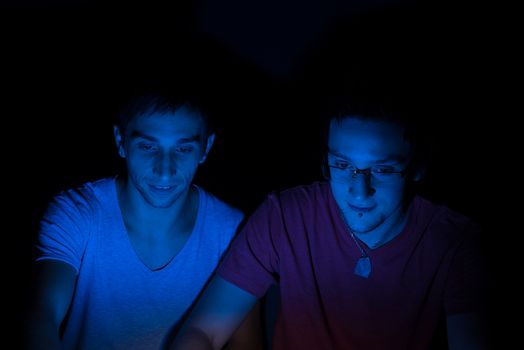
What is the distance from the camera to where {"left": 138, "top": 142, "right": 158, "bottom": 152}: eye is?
171 centimetres

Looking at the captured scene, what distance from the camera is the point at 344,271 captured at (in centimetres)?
164

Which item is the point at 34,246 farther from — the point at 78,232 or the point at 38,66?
the point at 38,66

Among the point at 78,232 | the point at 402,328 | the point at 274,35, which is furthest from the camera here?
the point at 274,35

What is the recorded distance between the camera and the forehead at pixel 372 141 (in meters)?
1.45

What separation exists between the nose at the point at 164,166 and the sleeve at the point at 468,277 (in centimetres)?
102

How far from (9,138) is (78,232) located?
1.88 feet

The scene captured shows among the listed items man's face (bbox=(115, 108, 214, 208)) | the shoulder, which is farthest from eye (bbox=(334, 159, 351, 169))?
the shoulder

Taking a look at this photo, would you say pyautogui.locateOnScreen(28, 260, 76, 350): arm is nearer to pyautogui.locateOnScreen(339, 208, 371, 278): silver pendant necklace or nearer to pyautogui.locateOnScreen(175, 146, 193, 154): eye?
pyautogui.locateOnScreen(175, 146, 193, 154): eye

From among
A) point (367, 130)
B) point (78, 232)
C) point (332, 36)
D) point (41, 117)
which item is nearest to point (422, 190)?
point (367, 130)

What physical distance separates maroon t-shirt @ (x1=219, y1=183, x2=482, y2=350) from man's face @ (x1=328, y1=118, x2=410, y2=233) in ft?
0.46

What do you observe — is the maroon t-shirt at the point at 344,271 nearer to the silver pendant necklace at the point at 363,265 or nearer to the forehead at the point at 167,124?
the silver pendant necklace at the point at 363,265

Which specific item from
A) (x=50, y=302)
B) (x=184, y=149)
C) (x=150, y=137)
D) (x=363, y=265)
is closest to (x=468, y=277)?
(x=363, y=265)

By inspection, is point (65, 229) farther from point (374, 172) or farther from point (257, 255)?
point (374, 172)

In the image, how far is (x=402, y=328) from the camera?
1.58 meters
